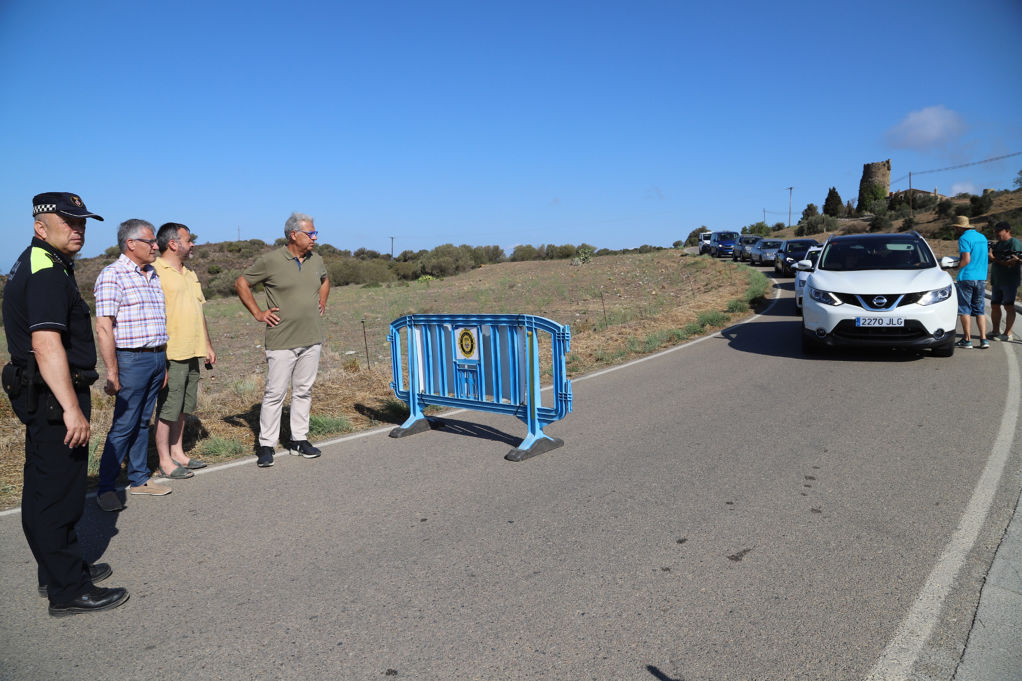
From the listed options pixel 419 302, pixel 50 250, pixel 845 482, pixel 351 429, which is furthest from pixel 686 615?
pixel 419 302

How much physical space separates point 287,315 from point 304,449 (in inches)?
48.2

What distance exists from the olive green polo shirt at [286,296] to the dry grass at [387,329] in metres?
1.31

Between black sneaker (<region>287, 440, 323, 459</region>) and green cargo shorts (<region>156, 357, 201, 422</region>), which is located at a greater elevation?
green cargo shorts (<region>156, 357, 201, 422</region>)

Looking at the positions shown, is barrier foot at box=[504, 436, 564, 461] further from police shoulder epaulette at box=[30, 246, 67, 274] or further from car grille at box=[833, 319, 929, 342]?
car grille at box=[833, 319, 929, 342]

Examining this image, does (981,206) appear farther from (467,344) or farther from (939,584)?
(939,584)

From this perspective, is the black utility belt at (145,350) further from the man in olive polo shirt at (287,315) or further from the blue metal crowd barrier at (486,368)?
the blue metal crowd barrier at (486,368)

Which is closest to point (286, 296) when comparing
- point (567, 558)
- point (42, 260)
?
point (42, 260)

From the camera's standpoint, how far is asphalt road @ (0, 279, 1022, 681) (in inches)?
124

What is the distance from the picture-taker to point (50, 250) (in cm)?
362

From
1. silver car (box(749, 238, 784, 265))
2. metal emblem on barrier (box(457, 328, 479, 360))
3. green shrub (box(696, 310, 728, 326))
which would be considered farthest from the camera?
silver car (box(749, 238, 784, 265))

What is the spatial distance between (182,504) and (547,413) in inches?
119

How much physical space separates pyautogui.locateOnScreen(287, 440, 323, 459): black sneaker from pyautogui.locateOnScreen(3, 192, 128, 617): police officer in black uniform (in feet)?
8.88

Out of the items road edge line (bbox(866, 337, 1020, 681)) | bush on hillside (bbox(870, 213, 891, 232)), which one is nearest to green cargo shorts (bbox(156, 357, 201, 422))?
road edge line (bbox(866, 337, 1020, 681))

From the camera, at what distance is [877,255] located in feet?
37.5
